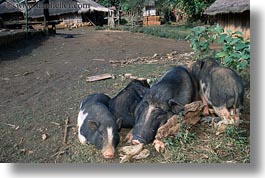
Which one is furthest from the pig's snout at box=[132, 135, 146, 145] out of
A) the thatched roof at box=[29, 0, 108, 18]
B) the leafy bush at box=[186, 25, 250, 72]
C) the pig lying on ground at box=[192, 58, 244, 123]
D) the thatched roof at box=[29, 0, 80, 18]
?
the thatched roof at box=[29, 0, 80, 18]

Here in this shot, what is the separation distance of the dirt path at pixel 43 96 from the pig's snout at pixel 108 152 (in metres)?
0.12

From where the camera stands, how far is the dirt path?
Result: 5.42 ft

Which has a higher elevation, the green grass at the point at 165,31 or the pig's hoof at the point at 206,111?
the green grass at the point at 165,31

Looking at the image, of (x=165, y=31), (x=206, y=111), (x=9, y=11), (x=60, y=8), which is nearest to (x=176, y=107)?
(x=206, y=111)

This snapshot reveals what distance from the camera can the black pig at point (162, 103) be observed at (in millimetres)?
1615

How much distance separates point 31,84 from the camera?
2.95 m

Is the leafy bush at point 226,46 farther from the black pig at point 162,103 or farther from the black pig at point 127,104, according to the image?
the black pig at point 127,104

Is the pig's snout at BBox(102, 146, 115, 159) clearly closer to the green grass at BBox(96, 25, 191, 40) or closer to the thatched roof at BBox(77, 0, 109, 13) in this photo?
the green grass at BBox(96, 25, 191, 40)

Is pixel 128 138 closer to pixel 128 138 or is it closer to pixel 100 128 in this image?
pixel 128 138

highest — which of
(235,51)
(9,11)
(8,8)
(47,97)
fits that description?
(8,8)

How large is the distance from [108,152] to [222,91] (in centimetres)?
61

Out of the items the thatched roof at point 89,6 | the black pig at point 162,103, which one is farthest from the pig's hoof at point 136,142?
the thatched roof at point 89,6

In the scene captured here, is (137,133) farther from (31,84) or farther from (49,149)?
(31,84)

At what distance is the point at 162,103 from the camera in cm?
163
